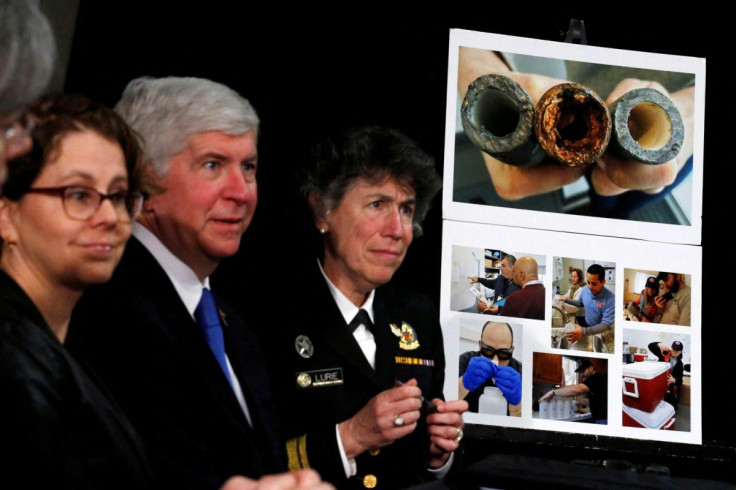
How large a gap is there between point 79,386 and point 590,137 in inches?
93.1

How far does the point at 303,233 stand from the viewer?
9.67ft

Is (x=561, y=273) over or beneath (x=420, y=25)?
beneath

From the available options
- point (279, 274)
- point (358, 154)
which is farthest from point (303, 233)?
point (358, 154)

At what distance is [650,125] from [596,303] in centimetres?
73

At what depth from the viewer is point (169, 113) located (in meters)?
2.20

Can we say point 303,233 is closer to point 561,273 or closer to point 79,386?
point 561,273

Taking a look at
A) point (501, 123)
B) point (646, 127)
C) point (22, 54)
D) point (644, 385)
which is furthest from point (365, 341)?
point (22, 54)

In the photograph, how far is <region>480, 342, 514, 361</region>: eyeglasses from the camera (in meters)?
3.18

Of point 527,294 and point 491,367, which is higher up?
point 527,294

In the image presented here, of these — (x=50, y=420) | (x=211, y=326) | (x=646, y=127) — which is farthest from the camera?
(x=646, y=127)

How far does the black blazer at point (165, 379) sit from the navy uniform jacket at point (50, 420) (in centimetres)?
31

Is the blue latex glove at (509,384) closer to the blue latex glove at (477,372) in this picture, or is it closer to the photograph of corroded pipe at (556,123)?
the blue latex glove at (477,372)

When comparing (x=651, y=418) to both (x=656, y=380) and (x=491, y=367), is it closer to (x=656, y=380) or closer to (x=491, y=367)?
(x=656, y=380)

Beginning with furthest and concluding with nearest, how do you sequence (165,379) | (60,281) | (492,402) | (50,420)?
(492,402), (165,379), (60,281), (50,420)
